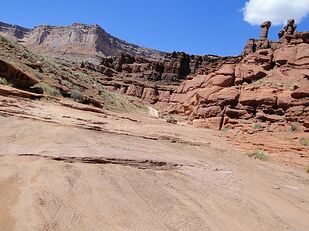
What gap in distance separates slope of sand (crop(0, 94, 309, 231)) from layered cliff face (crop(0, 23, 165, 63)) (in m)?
114

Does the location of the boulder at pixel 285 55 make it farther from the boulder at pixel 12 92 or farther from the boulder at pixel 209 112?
the boulder at pixel 12 92

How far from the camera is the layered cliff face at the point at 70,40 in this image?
418 ft

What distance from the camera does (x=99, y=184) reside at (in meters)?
6.11

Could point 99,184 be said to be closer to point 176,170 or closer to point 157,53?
point 176,170

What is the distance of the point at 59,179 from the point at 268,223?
11.4 ft

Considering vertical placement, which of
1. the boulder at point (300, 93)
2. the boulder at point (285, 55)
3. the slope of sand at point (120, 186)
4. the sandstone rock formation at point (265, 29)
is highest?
the sandstone rock formation at point (265, 29)

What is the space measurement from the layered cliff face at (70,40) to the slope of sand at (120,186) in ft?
374

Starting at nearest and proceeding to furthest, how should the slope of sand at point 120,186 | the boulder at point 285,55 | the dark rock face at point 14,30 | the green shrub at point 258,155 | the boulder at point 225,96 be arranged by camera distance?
1. the slope of sand at point 120,186
2. the green shrub at point 258,155
3. the boulder at point 225,96
4. the boulder at point 285,55
5. the dark rock face at point 14,30

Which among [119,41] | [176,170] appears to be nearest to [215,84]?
[176,170]

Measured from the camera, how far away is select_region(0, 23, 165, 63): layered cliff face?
418ft

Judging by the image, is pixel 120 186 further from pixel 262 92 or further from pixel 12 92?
pixel 262 92

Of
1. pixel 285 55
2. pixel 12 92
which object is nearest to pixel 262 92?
pixel 285 55

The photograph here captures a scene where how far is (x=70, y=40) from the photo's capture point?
138 meters

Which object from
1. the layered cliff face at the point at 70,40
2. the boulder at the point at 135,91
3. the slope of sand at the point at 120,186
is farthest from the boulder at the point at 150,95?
the layered cliff face at the point at 70,40
